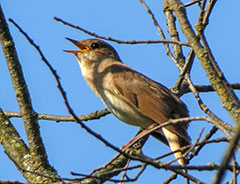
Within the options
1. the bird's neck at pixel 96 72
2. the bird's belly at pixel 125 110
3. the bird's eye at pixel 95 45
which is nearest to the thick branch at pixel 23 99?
the bird's belly at pixel 125 110

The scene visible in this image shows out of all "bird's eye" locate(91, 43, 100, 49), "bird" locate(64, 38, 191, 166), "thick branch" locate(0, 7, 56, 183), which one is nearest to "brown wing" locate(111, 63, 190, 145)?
"bird" locate(64, 38, 191, 166)

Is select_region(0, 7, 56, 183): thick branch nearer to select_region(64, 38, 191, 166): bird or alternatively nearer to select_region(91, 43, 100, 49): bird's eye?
select_region(64, 38, 191, 166): bird

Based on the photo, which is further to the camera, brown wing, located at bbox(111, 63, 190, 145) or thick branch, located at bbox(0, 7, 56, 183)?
brown wing, located at bbox(111, 63, 190, 145)

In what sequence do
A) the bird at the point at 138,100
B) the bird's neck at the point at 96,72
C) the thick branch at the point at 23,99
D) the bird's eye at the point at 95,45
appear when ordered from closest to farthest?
the thick branch at the point at 23,99 → the bird at the point at 138,100 → the bird's neck at the point at 96,72 → the bird's eye at the point at 95,45

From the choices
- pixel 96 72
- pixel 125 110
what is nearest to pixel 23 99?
pixel 125 110

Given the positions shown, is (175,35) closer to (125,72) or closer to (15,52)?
(125,72)

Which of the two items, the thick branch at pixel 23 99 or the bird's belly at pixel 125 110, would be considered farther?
the bird's belly at pixel 125 110

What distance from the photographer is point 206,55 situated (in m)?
3.51

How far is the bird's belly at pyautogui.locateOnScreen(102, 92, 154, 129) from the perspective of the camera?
576cm

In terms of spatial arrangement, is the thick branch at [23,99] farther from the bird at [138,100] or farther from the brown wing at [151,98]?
the brown wing at [151,98]

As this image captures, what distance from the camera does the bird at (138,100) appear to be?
5.69m

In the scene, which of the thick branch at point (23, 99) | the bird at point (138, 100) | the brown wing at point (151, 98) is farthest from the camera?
the brown wing at point (151, 98)

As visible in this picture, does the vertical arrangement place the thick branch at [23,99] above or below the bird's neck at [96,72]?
below

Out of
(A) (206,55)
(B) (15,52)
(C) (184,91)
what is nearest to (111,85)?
(C) (184,91)
